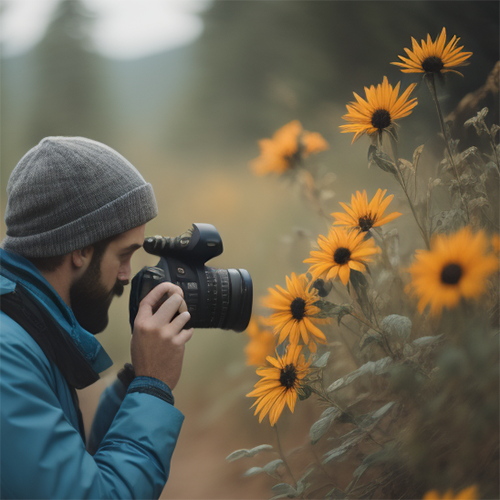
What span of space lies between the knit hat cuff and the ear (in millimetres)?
24

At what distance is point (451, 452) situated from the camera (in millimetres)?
576

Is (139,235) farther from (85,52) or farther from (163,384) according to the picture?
(85,52)

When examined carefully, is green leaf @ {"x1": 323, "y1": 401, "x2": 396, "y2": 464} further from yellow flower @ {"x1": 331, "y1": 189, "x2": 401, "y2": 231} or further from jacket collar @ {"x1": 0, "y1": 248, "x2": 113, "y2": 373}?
jacket collar @ {"x1": 0, "y1": 248, "x2": 113, "y2": 373}

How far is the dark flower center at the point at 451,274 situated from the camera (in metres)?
0.57

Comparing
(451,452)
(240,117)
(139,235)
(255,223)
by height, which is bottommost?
(451,452)

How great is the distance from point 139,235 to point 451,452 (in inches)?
20.1

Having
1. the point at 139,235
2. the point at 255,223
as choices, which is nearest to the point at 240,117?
the point at 255,223

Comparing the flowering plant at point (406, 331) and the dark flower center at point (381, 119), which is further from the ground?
the dark flower center at point (381, 119)

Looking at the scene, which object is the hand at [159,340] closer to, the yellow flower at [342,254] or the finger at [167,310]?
the finger at [167,310]

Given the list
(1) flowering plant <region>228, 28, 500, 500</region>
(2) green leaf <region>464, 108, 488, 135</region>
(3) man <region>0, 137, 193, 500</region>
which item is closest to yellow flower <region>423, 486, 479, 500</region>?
(1) flowering plant <region>228, 28, 500, 500</region>

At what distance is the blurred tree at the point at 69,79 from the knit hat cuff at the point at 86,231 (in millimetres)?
503

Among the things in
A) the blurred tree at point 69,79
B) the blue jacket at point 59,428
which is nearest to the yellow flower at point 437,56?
the blue jacket at point 59,428

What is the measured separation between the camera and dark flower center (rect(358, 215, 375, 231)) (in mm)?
674

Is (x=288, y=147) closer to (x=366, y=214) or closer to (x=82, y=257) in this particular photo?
(x=366, y=214)
